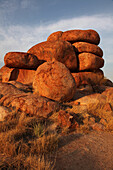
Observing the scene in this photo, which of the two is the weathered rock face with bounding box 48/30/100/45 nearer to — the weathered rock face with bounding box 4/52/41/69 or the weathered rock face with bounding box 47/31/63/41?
the weathered rock face with bounding box 47/31/63/41

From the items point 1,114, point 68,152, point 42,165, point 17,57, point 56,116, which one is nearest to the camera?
point 42,165

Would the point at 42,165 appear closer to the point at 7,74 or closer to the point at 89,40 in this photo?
the point at 7,74

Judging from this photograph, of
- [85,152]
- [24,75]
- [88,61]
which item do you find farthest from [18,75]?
[85,152]

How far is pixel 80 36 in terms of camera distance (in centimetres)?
1159

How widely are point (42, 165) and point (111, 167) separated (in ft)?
3.77

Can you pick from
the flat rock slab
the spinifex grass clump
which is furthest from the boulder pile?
the flat rock slab

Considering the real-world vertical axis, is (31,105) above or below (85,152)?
above

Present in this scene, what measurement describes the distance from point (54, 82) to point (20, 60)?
14.6 ft

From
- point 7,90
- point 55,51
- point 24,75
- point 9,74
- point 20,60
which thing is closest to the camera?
point 7,90

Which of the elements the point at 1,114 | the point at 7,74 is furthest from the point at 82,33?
the point at 1,114

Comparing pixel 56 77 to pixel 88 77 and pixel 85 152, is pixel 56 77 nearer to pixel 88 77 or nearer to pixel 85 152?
pixel 85 152

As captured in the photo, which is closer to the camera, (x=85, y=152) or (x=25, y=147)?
(x=25, y=147)

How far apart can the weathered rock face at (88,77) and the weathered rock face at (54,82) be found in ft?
14.6

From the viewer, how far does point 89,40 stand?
11.9 meters
